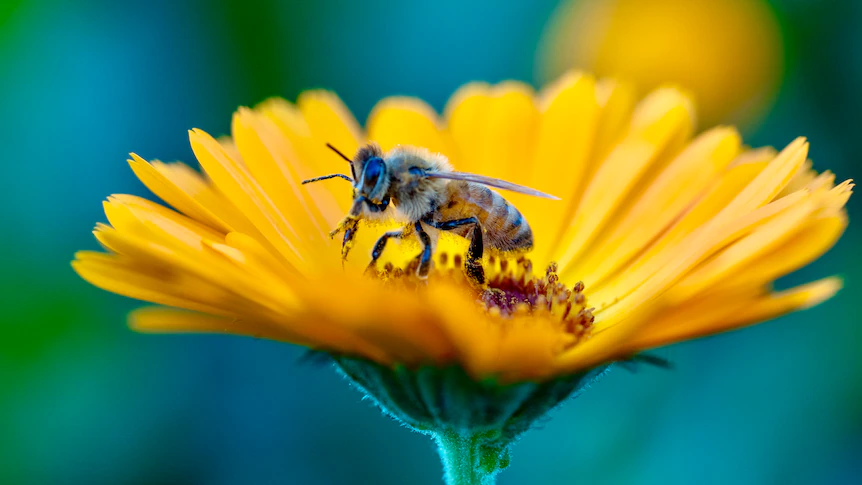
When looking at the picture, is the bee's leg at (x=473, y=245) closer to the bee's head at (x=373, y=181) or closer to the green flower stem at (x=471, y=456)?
the bee's head at (x=373, y=181)

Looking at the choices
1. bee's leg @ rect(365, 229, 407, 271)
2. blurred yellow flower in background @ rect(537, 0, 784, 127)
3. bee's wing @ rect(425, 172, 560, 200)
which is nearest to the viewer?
bee's wing @ rect(425, 172, 560, 200)

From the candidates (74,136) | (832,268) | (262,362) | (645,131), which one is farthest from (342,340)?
(74,136)

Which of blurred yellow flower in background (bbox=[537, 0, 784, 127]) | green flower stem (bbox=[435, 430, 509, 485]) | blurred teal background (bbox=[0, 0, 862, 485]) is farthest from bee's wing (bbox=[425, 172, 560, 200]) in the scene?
blurred yellow flower in background (bbox=[537, 0, 784, 127])

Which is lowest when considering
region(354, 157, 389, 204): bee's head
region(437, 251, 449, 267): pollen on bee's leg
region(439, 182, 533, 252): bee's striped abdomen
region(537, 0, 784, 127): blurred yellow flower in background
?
region(354, 157, 389, 204): bee's head

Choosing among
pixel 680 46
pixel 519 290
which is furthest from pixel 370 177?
pixel 680 46

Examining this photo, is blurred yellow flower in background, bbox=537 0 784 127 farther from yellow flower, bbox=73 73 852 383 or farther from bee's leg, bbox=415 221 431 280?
bee's leg, bbox=415 221 431 280

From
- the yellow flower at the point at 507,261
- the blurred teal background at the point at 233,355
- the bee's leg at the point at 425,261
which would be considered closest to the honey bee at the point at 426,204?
the bee's leg at the point at 425,261
